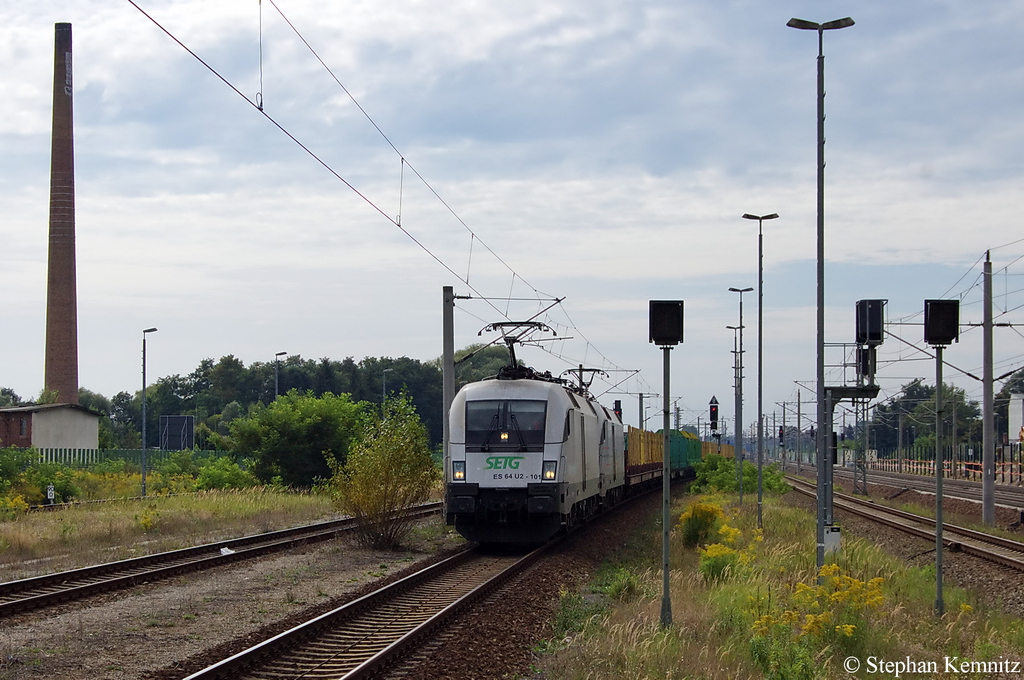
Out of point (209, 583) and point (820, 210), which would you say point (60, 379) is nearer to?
point (209, 583)

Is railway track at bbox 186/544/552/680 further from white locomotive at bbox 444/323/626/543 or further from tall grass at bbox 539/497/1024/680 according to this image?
white locomotive at bbox 444/323/626/543

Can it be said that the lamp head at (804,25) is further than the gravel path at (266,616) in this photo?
Yes

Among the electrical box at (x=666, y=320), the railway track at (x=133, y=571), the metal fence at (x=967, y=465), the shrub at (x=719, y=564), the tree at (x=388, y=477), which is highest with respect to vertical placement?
the electrical box at (x=666, y=320)

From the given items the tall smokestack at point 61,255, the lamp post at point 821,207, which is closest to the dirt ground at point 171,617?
the lamp post at point 821,207

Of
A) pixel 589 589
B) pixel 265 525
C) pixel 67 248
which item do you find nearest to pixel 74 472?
pixel 265 525

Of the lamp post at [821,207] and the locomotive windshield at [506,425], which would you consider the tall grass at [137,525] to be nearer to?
the locomotive windshield at [506,425]

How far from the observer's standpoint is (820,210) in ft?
55.1

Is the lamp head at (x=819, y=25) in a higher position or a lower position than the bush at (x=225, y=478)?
higher

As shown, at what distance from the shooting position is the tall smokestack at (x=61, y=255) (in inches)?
2313

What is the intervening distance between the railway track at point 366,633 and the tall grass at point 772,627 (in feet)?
5.60

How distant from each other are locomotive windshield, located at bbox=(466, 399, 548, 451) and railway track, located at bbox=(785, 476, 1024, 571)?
32.5 feet

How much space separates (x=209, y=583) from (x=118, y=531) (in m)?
8.86

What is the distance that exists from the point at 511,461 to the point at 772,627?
1000 centimetres

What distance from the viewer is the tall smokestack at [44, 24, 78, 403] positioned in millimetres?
58750
